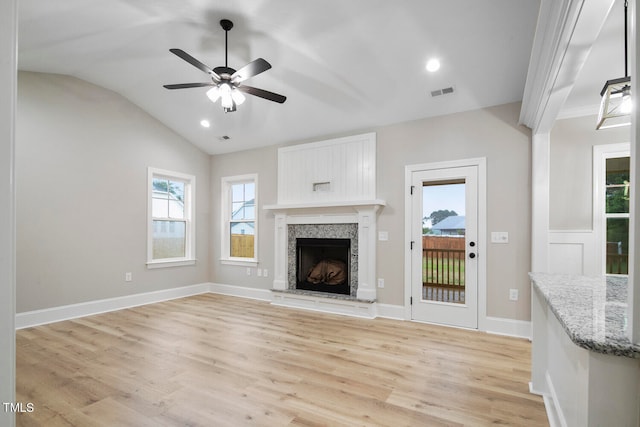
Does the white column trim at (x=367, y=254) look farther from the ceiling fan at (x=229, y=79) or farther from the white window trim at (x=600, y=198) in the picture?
the white window trim at (x=600, y=198)

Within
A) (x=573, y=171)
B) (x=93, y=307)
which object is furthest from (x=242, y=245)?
(x=573, y=171)

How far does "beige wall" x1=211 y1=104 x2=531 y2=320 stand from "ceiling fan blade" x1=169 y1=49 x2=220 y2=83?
2317mm

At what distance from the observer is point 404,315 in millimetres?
4164

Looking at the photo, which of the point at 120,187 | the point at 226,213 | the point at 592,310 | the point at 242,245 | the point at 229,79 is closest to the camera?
the point at 592,310

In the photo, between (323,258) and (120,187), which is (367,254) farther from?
(120,187)

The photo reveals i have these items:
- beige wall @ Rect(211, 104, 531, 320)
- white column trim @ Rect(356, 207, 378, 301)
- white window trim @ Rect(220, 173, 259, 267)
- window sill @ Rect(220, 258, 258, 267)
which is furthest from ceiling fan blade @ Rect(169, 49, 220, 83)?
window sill @ Rect(220, 258, 258, 267)

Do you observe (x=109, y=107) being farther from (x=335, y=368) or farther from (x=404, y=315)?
(x=404, y=315)

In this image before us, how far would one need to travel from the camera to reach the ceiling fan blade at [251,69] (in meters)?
2.64

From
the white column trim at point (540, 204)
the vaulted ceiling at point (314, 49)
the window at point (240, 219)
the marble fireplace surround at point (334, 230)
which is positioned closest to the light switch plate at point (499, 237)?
the white column trim at point (540, 204)

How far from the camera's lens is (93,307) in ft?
14.3

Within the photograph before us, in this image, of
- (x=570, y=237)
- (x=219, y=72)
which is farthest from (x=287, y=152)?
(x=570, y=237)

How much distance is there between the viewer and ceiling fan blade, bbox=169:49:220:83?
8.35 ft

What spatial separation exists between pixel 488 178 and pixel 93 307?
545cm

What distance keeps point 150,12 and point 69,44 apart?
1.24 meters
